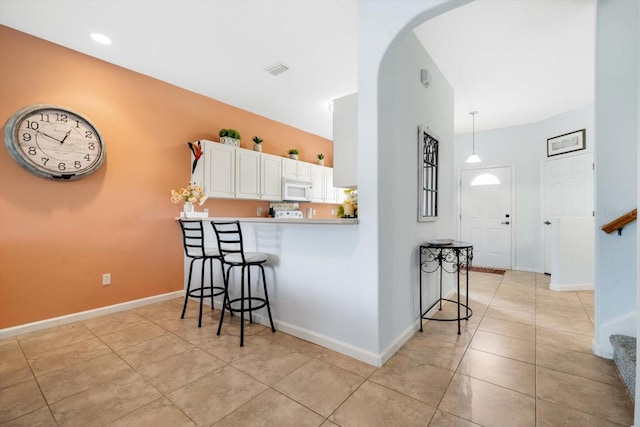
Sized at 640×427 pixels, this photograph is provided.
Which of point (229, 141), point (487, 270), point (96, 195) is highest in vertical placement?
point (229, 141)

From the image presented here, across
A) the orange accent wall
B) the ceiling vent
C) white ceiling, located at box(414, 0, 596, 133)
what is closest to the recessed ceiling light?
the orange accent wall

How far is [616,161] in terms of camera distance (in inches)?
81.9

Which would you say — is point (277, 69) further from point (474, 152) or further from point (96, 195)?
point (474, 152)

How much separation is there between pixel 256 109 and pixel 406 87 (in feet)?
9.50

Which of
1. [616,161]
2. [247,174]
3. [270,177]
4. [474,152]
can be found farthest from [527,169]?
[247,174]

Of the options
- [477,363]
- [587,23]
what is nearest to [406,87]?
[587,23]

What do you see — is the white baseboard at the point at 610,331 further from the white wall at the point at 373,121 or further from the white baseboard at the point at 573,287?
the white baseboard at the point at 573,287

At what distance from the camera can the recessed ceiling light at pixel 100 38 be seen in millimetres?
2746

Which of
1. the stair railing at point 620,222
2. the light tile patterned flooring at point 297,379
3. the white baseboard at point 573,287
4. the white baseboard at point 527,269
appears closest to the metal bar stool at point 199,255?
the light tile patterned flooring at point 297,379

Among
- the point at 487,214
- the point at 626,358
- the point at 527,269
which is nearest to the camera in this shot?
the point at 626,358

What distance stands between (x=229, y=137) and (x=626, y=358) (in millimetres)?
4602

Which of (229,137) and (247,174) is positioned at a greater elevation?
(229,137)

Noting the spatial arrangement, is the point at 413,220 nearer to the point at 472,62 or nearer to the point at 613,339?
the point at 613,339

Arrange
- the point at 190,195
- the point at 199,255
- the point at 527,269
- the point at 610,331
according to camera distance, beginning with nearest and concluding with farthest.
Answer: the point at 610,331, the point at 199,255, the point at 190,195, the point at 527,269
